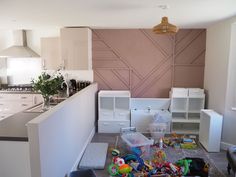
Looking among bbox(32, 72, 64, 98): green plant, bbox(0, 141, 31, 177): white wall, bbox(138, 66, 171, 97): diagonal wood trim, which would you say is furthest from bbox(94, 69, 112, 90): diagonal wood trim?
bbox(0, 141, 31, 177): white wall

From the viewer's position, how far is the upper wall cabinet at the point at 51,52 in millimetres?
4547

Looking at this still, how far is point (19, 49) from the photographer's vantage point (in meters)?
4.56

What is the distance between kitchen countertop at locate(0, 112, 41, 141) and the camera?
173 centimetres

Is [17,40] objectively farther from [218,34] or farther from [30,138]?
[218,34]

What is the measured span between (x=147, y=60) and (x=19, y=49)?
3056 millimetres

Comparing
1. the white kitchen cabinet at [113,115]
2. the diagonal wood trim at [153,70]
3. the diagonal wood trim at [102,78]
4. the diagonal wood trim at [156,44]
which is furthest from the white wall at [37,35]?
the diagonal wood trim at [153,70]

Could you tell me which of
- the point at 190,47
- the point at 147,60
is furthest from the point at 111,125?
the point at 190,47

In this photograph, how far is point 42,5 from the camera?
2551mm

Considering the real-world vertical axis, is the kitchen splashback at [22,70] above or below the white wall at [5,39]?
below

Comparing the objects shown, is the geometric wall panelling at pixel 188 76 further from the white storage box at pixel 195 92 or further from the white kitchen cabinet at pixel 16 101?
the white kitchen cabinet at pixel 16 101

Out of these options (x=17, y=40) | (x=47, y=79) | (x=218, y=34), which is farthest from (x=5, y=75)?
(x=218, y=34)

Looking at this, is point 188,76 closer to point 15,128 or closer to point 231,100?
point 231,100

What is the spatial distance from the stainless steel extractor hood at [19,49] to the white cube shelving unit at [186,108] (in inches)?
138

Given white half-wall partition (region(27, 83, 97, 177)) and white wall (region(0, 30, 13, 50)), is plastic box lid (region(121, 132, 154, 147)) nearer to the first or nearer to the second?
white half-wall partition (region(27, 83, 97, 177))
